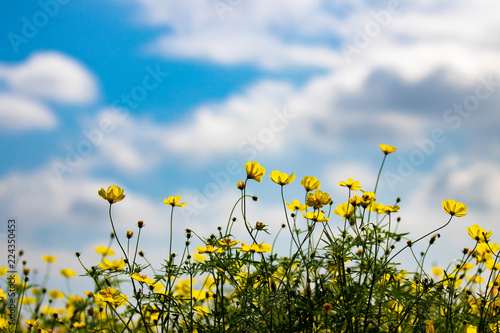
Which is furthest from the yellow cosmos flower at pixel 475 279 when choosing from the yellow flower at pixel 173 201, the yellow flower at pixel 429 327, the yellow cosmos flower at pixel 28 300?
the yellow cosmos flower at pixel 28 300

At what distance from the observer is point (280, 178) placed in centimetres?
221

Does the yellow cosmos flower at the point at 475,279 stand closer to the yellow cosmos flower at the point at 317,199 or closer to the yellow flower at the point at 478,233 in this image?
the yellow flower at the point at 478,233

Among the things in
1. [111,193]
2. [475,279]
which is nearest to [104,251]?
[111,193]

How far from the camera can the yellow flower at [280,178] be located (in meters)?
2.21

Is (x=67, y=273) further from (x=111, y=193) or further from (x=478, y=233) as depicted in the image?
(x=478, y=233)

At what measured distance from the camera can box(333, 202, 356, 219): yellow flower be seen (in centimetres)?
228

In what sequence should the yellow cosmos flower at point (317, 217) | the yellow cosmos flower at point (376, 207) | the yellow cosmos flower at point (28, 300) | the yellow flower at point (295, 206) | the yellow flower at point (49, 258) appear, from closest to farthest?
the yellow cosmos flower at point (317, 217) → the yellow cosmos flower at point (376, 207) → the yellow flower at point (295, 206) → the yellow cosmos flower at point (28, 300) → the yellow flower at point (49, 258)

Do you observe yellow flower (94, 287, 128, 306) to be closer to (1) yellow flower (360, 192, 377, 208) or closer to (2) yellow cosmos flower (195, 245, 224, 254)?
(2) yellow cosmos flower (195, 245, 224, 254)

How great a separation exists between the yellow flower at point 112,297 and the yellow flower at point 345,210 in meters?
1.13

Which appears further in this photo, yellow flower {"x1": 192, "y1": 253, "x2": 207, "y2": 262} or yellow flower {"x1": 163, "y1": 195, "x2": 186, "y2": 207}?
yellow flower {"x1": 163, "y1": 195, "x2": 186, "y2": 207}

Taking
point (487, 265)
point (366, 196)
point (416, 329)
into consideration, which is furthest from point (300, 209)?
point (487, 265)

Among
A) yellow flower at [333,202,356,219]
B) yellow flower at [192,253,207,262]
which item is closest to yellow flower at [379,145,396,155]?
yellow flower at [333,202,356,219]

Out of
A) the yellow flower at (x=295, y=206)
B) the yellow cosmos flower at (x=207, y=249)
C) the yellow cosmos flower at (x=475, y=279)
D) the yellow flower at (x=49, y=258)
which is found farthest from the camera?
the yellow flower at (x=49, y=258)

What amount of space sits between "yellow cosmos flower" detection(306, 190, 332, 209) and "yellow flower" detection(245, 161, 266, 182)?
259mm
